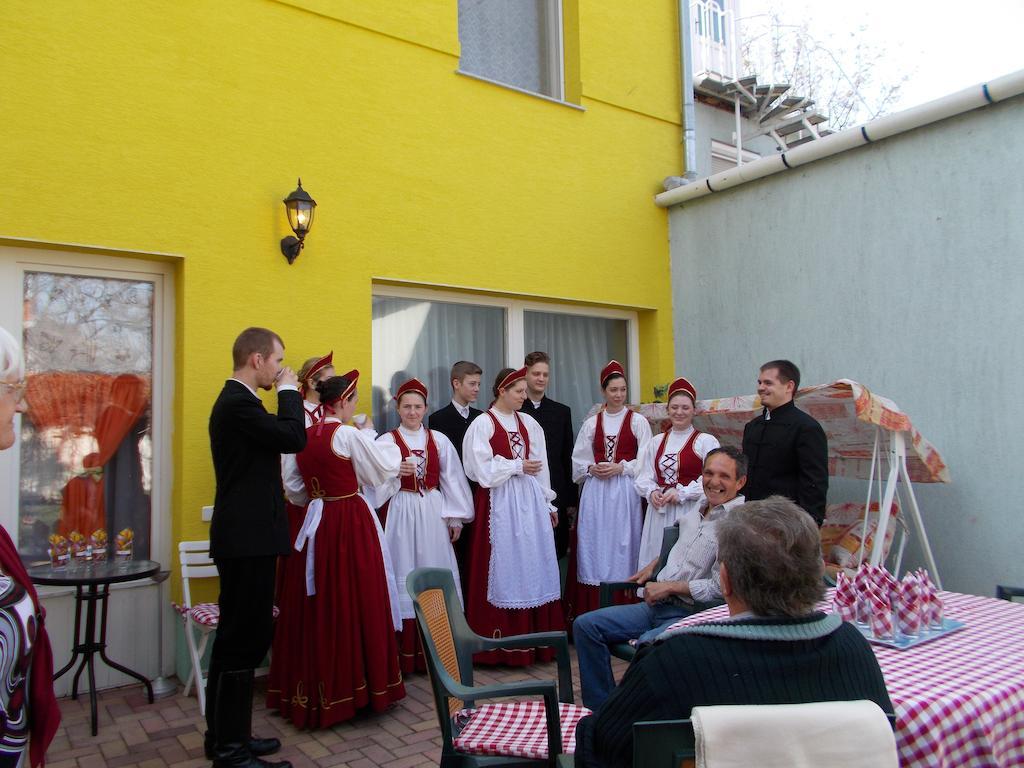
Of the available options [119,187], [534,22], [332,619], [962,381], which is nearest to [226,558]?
[332,619]

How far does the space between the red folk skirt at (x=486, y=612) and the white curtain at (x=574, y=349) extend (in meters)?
1.78

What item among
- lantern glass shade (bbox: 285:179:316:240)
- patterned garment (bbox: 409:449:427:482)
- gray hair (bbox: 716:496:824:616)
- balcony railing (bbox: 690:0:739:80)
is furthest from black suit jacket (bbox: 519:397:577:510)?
balcony railing (bbox: 690:0:739:80)

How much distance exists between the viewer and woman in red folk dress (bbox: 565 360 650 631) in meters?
5.69

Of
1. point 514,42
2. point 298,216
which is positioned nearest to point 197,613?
point 298,216

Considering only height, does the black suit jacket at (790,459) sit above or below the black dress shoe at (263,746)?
above

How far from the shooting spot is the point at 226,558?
3596 millimetres

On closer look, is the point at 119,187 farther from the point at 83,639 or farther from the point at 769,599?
the point at 769,599

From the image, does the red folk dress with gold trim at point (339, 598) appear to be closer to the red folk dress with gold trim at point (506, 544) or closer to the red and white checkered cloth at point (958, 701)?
the red folk dress with gold trim at point (506, 544)

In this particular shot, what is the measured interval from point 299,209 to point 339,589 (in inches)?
94.3

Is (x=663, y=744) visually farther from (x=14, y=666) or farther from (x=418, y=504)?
(x=418, y=504)

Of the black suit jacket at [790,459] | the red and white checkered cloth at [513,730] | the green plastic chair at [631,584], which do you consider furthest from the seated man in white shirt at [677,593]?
the black suit jacket at [790,459]

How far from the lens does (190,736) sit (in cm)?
416

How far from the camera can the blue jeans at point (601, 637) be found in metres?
3.65

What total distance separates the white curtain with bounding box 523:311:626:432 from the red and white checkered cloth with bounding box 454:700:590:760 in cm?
401
